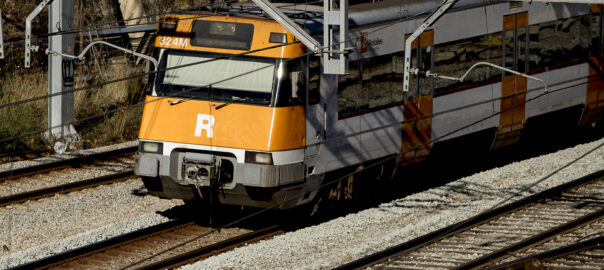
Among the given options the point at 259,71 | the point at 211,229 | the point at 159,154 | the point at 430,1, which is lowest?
the point at 211,229

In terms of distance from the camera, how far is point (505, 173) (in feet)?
54.3

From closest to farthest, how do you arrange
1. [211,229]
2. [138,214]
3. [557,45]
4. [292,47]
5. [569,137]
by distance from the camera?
[292,47] < [211,229] < [138,214] < [557,45] < [569,137]

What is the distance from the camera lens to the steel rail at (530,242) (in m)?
10.8

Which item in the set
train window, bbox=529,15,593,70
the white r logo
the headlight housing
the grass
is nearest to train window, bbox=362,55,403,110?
the white r logo

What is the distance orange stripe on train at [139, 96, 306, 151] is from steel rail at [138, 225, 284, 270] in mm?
1255

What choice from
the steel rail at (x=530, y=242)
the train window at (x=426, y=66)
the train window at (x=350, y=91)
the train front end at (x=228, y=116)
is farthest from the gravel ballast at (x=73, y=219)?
the steel rail at (x=530, y=242)

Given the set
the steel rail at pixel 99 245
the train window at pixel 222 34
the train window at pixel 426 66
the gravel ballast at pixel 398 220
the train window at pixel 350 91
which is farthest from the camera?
the train window at pixel 426 66

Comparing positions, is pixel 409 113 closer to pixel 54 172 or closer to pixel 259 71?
pixel 259 71

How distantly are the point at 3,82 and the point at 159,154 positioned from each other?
10668 mm

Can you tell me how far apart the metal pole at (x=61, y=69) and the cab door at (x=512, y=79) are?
801 cm

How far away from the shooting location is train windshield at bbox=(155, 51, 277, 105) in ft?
39.9

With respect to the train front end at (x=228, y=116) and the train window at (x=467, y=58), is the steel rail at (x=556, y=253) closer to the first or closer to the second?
the train front end at (x=228, y=116)

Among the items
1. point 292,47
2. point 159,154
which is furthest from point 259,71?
point 159,154

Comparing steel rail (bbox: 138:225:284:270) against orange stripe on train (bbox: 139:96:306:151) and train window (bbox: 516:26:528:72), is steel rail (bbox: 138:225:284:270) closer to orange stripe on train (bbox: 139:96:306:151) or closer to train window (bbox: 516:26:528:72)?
orange stripe on train (bbox: 139:96:306:151)
